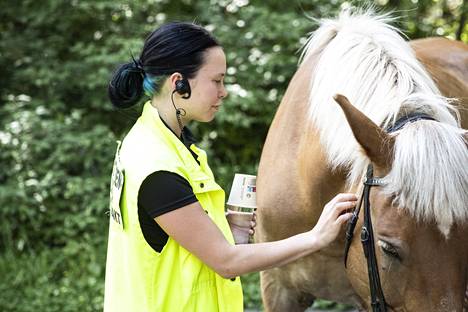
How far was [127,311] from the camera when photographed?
84.3 inches

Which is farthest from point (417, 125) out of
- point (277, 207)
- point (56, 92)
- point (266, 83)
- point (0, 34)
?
point (0, 34)

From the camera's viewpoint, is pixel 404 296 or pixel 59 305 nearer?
pixel 404 296

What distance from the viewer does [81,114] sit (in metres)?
6.50

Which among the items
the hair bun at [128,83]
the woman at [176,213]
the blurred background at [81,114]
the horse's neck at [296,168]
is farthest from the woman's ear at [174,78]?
the blurred background at [81,114]

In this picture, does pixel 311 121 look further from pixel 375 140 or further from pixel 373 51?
pixel 375 140

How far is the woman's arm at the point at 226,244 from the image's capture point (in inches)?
81.5

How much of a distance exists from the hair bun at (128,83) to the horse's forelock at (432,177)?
2.62 feet

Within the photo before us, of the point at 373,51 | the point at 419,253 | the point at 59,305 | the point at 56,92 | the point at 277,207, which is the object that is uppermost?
the point at 373,51

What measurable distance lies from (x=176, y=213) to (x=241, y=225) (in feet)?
1.76

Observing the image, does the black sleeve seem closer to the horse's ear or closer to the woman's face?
the woman's face

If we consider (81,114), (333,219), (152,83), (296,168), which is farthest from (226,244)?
(81,114)

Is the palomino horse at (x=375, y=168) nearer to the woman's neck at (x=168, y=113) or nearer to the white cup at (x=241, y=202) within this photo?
the white cup at (x=241, y=202)

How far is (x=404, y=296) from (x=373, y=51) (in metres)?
1.03

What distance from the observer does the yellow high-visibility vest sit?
211cm
